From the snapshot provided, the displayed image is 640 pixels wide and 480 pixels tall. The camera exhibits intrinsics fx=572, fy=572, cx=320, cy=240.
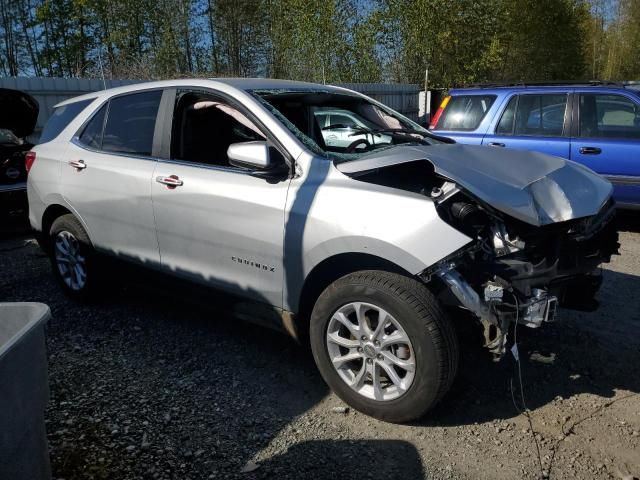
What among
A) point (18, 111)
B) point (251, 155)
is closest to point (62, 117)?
point (18, 111)

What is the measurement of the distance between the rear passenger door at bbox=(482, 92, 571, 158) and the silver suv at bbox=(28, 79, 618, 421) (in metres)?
3.02

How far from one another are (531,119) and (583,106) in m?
0.58

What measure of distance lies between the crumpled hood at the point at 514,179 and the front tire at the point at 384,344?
556mm

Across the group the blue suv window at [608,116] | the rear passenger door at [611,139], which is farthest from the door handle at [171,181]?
the blue suv window at [608,116]

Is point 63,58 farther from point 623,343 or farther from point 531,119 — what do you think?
point 623,343

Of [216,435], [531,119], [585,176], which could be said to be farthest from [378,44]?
[216,435]

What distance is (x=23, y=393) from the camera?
179 cm

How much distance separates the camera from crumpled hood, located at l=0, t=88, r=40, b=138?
6333 millimetres

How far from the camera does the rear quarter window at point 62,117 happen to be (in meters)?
4.62

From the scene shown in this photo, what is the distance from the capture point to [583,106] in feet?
21.8

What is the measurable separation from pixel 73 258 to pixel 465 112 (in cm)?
512

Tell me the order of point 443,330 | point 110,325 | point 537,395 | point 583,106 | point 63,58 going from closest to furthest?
point 443,330 < point 537,395 < point 110,325 < point 583,106 < point 63,58

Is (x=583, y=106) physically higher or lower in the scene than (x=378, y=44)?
lower

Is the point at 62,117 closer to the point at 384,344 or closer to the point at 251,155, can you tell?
the point at 251,155
